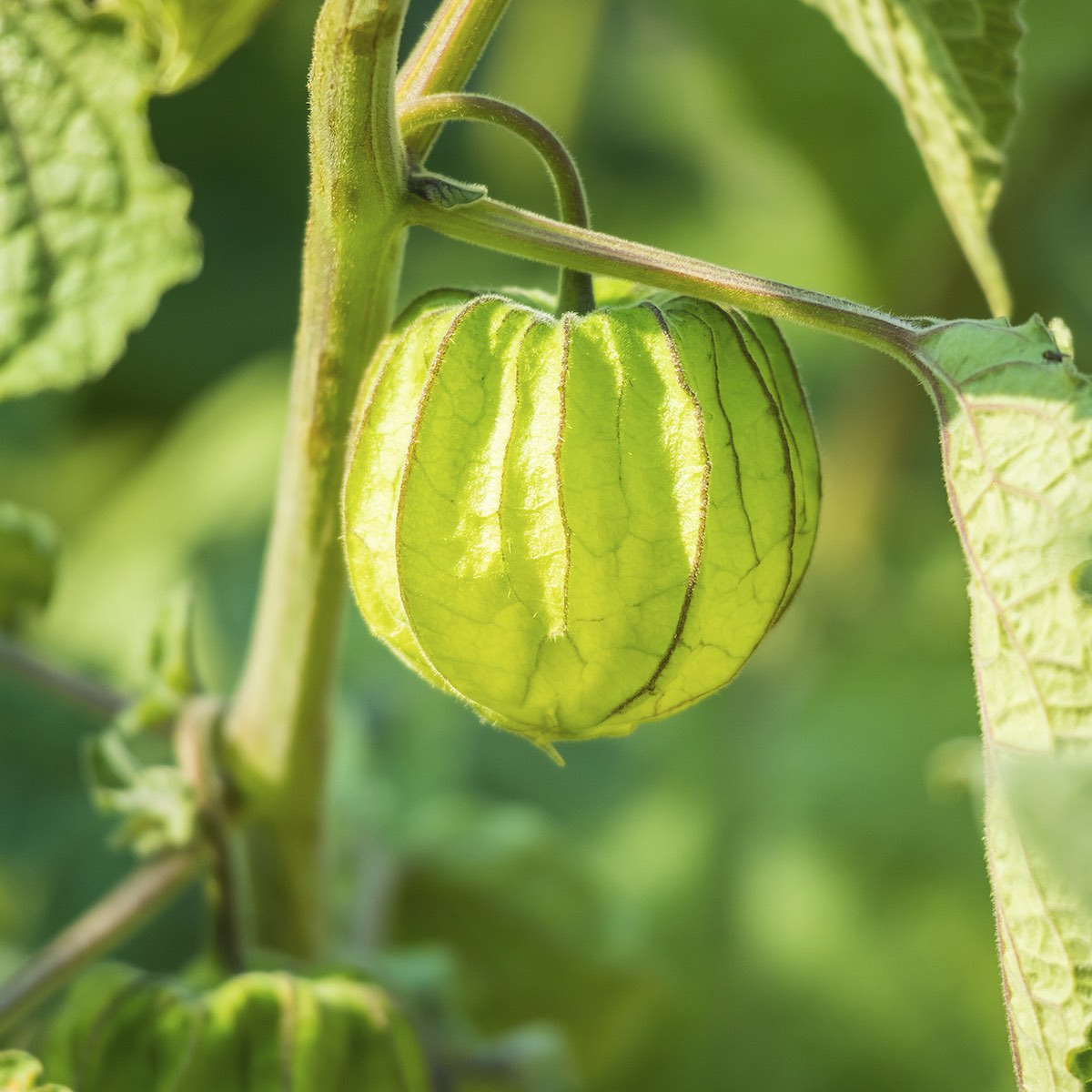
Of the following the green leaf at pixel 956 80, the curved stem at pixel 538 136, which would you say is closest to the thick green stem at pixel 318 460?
the curved stem at pixel 538 136

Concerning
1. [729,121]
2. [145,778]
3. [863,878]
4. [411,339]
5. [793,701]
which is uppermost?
[729,121]

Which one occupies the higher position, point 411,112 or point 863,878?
point 411,112

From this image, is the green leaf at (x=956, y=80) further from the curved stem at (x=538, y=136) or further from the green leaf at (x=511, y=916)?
the green leaf at (x=511, y=916)

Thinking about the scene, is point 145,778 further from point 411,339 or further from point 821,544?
point 821,544

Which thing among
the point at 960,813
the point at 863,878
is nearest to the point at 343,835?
the point at 863,878

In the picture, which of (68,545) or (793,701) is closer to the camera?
(793,701)

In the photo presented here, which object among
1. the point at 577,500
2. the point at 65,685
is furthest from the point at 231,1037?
the point at 577,500

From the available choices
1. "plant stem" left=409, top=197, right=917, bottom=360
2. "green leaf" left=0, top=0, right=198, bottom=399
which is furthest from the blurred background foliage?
"plant stem" left=409, top=197, right=917, bottom=360

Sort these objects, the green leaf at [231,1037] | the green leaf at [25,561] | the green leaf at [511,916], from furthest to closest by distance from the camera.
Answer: the green leaf at [511,916], the green leaf at [25,561], the green leaf at [231,1037]
